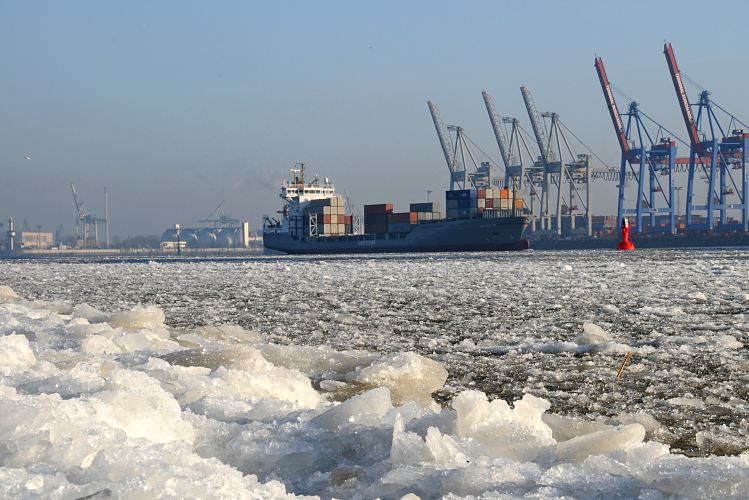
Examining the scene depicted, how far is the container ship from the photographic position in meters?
69.0

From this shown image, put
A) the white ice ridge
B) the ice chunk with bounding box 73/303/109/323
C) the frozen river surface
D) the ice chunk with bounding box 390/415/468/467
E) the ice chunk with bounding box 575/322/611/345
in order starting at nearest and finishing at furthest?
1. the white ice ridge
2. the frozen river surface
3. the ice chunk with bounding box 390/415/468/467
4. the ice chunk with bounding box 575/322/611/345
5. the ice chunk with bounding box 73/303/109/323

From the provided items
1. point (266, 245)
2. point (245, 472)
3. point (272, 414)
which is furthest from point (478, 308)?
point (266, 245)

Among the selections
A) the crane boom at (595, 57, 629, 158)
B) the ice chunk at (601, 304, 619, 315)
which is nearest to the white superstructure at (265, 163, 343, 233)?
the crane boom at (595, 57, 629, 158)

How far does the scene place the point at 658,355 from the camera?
586 cm

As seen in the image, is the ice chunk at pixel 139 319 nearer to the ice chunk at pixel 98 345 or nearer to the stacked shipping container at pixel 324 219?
the ice chunk at pixel 98 345

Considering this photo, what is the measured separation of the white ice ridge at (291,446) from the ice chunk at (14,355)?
3 centimetres

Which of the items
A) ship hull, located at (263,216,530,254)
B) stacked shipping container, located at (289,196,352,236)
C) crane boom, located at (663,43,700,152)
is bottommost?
ship hull, located at (263,216,530,254)

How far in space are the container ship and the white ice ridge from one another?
2574 inches

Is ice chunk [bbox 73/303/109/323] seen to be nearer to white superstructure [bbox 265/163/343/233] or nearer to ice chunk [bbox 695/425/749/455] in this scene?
ice chunk [bbox 695/425/749/455]

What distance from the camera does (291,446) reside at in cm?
290

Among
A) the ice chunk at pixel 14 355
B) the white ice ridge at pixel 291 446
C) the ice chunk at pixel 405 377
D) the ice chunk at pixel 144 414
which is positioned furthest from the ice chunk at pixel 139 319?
the ice chunk at pixel 144 414

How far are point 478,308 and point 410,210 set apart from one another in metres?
65.5

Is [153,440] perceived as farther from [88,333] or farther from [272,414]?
[88,333]

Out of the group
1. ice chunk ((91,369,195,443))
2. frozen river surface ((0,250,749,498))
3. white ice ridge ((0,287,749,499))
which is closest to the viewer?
white ice ridge ((0,287,749,499))
